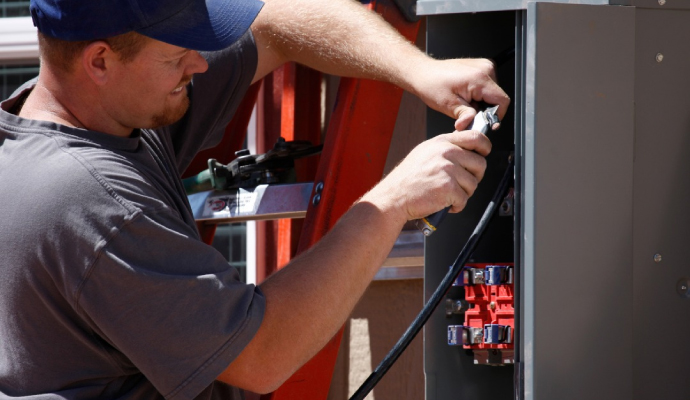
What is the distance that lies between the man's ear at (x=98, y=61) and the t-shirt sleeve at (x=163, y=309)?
0.27m

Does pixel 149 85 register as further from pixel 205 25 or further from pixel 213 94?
pixel 213 94

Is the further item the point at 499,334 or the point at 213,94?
the point at 213,94

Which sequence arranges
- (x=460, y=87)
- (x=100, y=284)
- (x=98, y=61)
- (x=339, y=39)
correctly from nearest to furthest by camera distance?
(x=100, y=284) → (x=98, y=61) → (x=460, y=87) → (x=339, y=39)

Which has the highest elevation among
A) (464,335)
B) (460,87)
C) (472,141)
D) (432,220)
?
(460,87)

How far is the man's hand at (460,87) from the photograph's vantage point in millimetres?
1499

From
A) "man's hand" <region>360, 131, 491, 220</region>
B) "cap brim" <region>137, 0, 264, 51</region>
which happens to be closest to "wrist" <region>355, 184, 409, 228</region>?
"man's hand" <region>360, 131, 491, 220</region>

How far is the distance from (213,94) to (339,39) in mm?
307

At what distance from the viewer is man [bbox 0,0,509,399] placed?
4.21 feet

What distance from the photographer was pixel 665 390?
1.42 m

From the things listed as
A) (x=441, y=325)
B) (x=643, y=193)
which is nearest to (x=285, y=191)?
(x=441, y=325)

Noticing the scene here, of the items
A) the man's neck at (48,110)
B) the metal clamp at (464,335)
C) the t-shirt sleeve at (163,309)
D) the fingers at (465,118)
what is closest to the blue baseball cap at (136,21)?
the man's neck at (48,110)

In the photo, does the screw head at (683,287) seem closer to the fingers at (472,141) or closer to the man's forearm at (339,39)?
the fingers at (472,141)

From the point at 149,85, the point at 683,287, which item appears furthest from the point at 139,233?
the point at 683,287

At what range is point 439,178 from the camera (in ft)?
4.66
